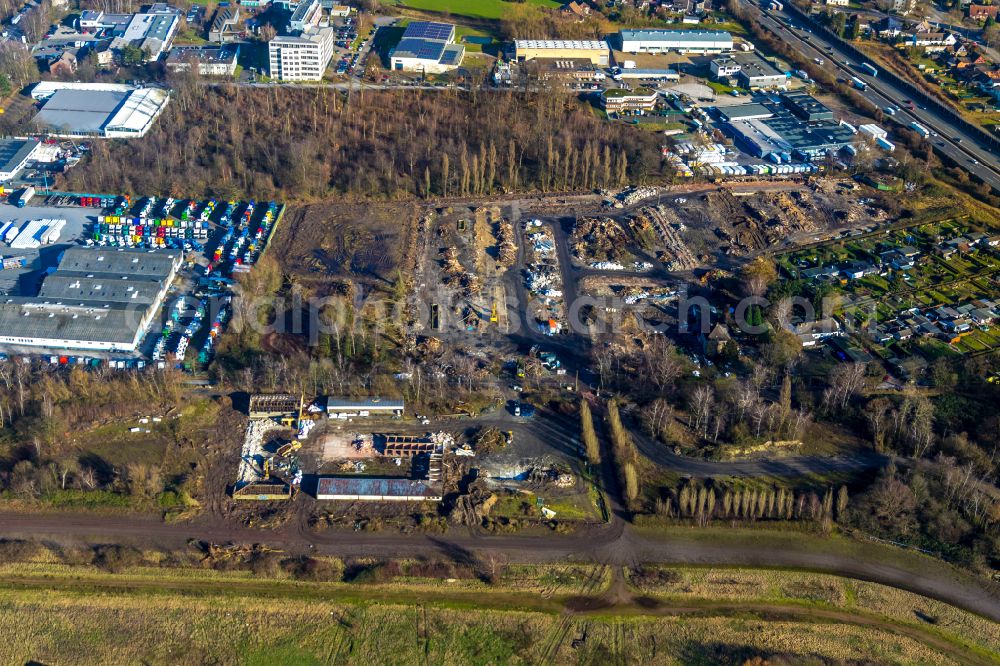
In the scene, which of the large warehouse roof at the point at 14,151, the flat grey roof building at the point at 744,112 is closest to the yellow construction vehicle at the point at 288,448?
the large warehouse roof at the point at 14,151

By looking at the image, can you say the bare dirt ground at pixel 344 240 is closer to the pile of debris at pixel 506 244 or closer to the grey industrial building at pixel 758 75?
the pile of debris at pixel 506 244

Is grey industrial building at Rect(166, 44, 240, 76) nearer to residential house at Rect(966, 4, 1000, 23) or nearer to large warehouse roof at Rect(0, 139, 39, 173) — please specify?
large warehouse roof at Rect(0, 139, 39, 173)

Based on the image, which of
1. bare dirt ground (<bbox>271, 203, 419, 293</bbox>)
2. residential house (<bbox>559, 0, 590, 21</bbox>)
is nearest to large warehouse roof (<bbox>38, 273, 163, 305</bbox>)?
bare dirt ground (<bbox>271, 203, 419, 293</bbox>)

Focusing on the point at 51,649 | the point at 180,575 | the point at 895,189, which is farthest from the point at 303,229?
the point at 895,189

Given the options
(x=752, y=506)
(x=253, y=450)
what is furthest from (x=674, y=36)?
(x=253, y=450)

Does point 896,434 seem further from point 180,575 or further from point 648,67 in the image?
point 648,67
